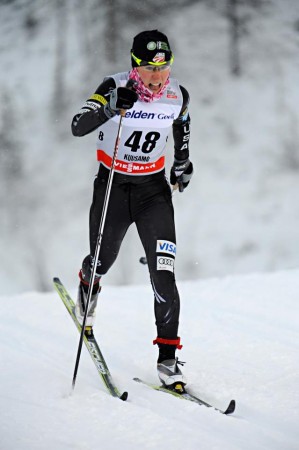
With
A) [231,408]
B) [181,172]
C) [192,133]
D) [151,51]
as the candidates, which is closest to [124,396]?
[231,408]

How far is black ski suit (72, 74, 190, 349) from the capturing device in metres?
4.11

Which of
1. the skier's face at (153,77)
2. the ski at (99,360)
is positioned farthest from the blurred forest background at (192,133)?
the skier's face at (153,77)

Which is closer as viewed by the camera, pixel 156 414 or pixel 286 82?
pixel 156 414

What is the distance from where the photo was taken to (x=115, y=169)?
439cm

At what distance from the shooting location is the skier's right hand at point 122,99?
3.82 metres

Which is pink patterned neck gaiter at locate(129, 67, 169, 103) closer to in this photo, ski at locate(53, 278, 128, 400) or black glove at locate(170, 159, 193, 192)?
black glove at locate(170, 159, 193, 192)

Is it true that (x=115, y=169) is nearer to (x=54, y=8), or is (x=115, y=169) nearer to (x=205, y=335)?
(x=205, y=335)

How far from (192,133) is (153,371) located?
13.5 ft

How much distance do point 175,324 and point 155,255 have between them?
1.39 ft

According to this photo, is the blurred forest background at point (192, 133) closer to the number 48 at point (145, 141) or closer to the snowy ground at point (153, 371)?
the snowy ground at point (153, 371)

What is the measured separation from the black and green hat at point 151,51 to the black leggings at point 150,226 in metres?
0.73

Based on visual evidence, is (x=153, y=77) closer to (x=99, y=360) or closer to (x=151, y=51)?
(x=151, y=51)

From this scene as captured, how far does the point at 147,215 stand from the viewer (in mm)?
4270

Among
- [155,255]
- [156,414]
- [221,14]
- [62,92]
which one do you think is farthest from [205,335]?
[221,14]
